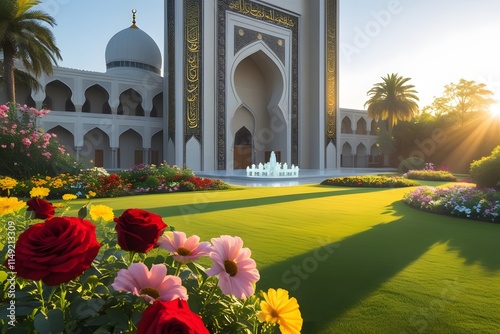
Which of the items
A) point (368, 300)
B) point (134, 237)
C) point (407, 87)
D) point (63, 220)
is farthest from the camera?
point (407, 87)

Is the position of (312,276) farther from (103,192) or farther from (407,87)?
(407,87)

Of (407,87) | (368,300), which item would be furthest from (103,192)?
(407,87)

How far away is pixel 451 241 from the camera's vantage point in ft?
14.0

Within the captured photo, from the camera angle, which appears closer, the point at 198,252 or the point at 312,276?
the point at 198,252

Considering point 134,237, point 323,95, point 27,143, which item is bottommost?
point 134,237

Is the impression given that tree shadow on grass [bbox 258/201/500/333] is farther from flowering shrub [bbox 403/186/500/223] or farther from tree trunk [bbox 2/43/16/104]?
tree trunk [bbox 2/43/16/104]

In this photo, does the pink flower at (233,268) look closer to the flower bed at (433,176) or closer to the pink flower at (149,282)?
the pink flower at (149,282)

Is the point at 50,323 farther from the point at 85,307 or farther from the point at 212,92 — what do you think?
the point at 212,92

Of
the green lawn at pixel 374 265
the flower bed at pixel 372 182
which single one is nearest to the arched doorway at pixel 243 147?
the flower bed at pixel 372 182

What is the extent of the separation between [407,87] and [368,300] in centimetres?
3240

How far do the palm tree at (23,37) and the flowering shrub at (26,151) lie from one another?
4.84 meters

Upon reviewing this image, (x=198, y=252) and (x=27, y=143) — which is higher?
(x=27, y=143)

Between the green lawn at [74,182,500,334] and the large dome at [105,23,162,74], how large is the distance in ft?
78.9

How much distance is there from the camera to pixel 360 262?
132 inches
